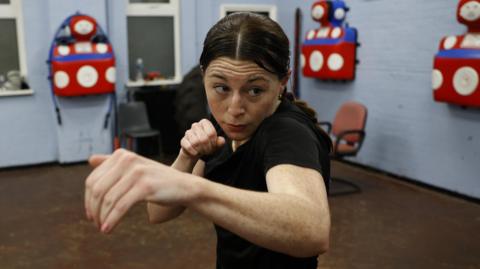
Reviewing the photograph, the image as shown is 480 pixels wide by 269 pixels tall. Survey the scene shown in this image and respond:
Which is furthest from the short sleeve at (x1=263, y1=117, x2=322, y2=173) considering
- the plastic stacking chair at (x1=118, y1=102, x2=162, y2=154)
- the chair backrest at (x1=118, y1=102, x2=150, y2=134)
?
the chair backrest at (x1=118, y1=102, x2=150, y2=134)

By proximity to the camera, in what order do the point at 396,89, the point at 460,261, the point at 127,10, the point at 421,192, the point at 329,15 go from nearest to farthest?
the point at 460,261, the point at 421,192, the point at 396,89, the point at 329,15, the point at 127,10

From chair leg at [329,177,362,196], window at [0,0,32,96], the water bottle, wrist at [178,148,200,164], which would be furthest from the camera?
the water bottle

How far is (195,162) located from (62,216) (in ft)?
10.7

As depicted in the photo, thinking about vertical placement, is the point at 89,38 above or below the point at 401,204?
above

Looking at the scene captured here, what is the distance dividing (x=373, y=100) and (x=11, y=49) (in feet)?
13.9

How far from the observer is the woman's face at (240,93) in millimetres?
932

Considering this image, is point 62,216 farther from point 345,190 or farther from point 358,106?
point 358,106

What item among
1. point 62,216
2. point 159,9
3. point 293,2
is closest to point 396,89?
point 293,2

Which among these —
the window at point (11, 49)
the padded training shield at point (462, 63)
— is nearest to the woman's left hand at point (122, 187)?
the padded training shield at point (462, 63)

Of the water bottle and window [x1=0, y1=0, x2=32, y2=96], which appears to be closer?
window [x1=0, y1=0, x2=32, y2=96]

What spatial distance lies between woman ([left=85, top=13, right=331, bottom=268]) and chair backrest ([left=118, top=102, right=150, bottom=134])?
4.46 metres

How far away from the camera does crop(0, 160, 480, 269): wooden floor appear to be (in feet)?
10.5

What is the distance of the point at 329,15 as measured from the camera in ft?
18.0

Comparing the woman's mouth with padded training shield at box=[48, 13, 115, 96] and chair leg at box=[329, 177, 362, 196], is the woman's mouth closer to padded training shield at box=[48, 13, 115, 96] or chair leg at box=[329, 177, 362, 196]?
chair leg at box=[329, 177, 362, 196]
